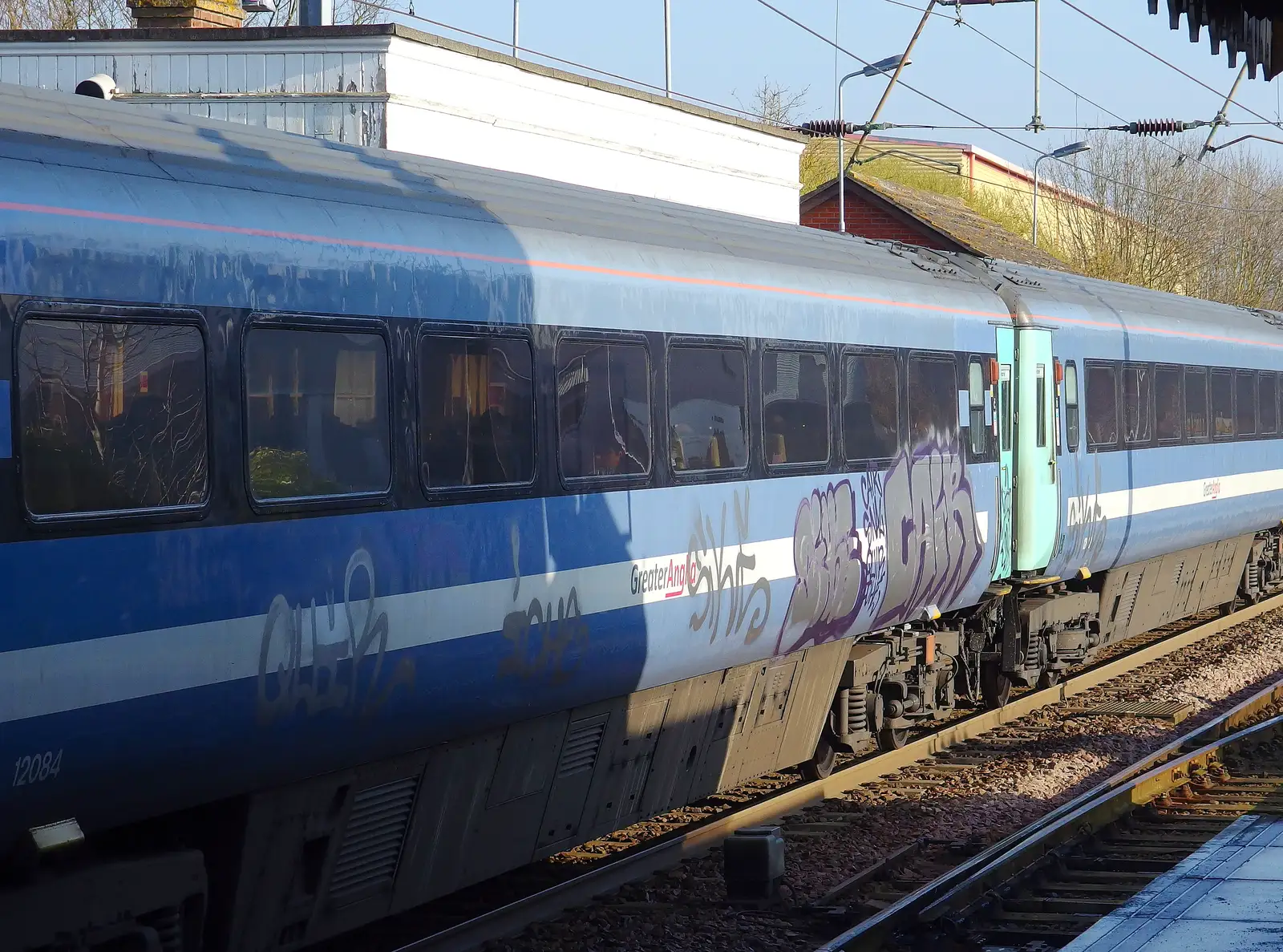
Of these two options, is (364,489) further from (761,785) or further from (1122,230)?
(1122,230)

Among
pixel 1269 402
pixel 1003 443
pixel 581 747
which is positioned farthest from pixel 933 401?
pixel 1269 402

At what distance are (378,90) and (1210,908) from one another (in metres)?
10.0

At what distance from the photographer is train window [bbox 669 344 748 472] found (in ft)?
26.7

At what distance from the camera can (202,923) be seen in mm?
5676

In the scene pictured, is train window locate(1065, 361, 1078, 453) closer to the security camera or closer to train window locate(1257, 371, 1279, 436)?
train window locate(1257, 371, 1279, 436)

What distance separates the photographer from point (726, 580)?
8430 millimetres

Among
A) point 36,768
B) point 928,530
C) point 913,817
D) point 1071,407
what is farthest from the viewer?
point 1071,407

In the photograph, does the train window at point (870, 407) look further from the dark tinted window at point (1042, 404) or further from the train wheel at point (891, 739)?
the dark tinted window at point (1042, 404)

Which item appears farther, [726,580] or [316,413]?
[726,580]

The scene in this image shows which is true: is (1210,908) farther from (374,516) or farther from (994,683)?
(994,683)

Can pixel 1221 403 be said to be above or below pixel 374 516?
above

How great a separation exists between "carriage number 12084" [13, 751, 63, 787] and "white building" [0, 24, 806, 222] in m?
9.78

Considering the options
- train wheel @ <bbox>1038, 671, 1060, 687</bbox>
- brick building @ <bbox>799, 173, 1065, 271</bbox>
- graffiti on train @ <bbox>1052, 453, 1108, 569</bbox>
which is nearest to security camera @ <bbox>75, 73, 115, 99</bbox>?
graffiti on train @ <bbox>1052, 453, 1108, 569</bbox>

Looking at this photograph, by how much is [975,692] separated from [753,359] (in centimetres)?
531
